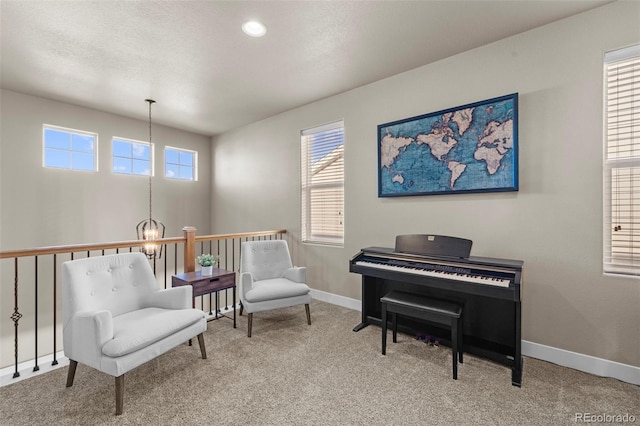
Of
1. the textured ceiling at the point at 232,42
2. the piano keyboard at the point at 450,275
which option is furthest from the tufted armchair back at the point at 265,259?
the textured ceiling at the point at 232,42

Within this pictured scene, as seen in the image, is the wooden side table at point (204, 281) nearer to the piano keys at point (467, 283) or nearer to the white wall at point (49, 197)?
the piano keys at point (467, 283)

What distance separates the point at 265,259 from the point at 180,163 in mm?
3356

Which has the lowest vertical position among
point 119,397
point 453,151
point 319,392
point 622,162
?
point 319,392

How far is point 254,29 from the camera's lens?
2.45 metres

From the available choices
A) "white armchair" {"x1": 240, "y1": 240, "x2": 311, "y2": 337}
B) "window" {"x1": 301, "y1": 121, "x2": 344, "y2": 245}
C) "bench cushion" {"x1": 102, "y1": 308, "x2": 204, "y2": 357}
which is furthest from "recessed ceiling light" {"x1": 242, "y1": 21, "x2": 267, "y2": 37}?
"bench cushion" {"x1": 102, "y1": 308, "x2": 204, "y2": 357}

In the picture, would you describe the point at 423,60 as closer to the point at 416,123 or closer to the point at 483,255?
the point at 416,123

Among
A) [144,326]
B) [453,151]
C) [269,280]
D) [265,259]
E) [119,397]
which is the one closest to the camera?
[119,397]

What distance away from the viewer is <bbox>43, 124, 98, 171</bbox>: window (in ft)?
13.6

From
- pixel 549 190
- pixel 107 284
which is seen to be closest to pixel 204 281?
pixel 107 284

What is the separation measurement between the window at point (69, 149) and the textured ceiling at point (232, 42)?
22.2 inches

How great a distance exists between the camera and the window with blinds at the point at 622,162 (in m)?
2.10

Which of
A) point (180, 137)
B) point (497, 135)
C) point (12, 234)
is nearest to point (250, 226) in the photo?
point (180, 137)

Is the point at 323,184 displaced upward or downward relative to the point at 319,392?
upward

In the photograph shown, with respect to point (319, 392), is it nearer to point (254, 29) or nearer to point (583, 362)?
point (583, 362)
